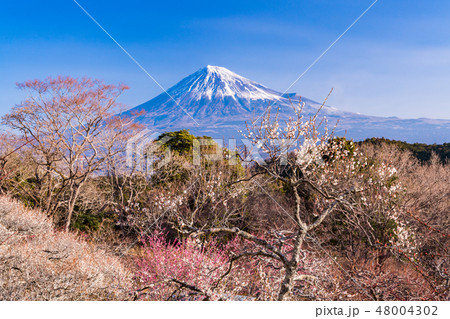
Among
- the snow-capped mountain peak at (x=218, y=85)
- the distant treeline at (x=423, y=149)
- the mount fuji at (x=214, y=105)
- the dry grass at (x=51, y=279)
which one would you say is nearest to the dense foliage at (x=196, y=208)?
the dry grass at (x=51, y=279)

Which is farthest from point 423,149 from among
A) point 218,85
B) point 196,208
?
point 218,85

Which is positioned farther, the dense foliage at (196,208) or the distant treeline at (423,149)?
the distant treeline at (423,149)

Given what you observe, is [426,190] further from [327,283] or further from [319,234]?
[327,283]

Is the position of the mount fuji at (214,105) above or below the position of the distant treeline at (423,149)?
above

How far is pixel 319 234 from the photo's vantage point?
448 inches

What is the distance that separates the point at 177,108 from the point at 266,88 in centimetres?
1820

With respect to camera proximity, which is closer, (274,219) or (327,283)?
(327,283)

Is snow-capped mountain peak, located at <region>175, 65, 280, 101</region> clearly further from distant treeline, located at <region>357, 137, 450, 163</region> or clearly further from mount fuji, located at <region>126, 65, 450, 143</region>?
distant treeline, located at <region>357, 137, 450, 163</region>

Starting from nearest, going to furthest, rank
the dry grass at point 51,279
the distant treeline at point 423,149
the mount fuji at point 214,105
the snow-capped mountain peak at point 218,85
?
the dry grass at point 51,279 → the distant treeline at point 423,149 → the mount fuji at point 214,105 → the snow-capped mountain peak at point 218,85

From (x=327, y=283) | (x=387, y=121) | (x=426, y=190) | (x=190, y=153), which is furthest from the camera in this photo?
(x=387, y=121)

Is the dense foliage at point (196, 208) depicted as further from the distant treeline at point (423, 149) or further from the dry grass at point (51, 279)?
the distant treeline at point (423, 149)

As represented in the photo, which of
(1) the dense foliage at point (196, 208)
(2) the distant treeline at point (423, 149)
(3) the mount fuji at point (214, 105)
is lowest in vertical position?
(1) the dense foliage at point (196, 208)

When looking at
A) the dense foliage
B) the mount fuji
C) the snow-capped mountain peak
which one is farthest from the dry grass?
the snow-capped mountain peak
